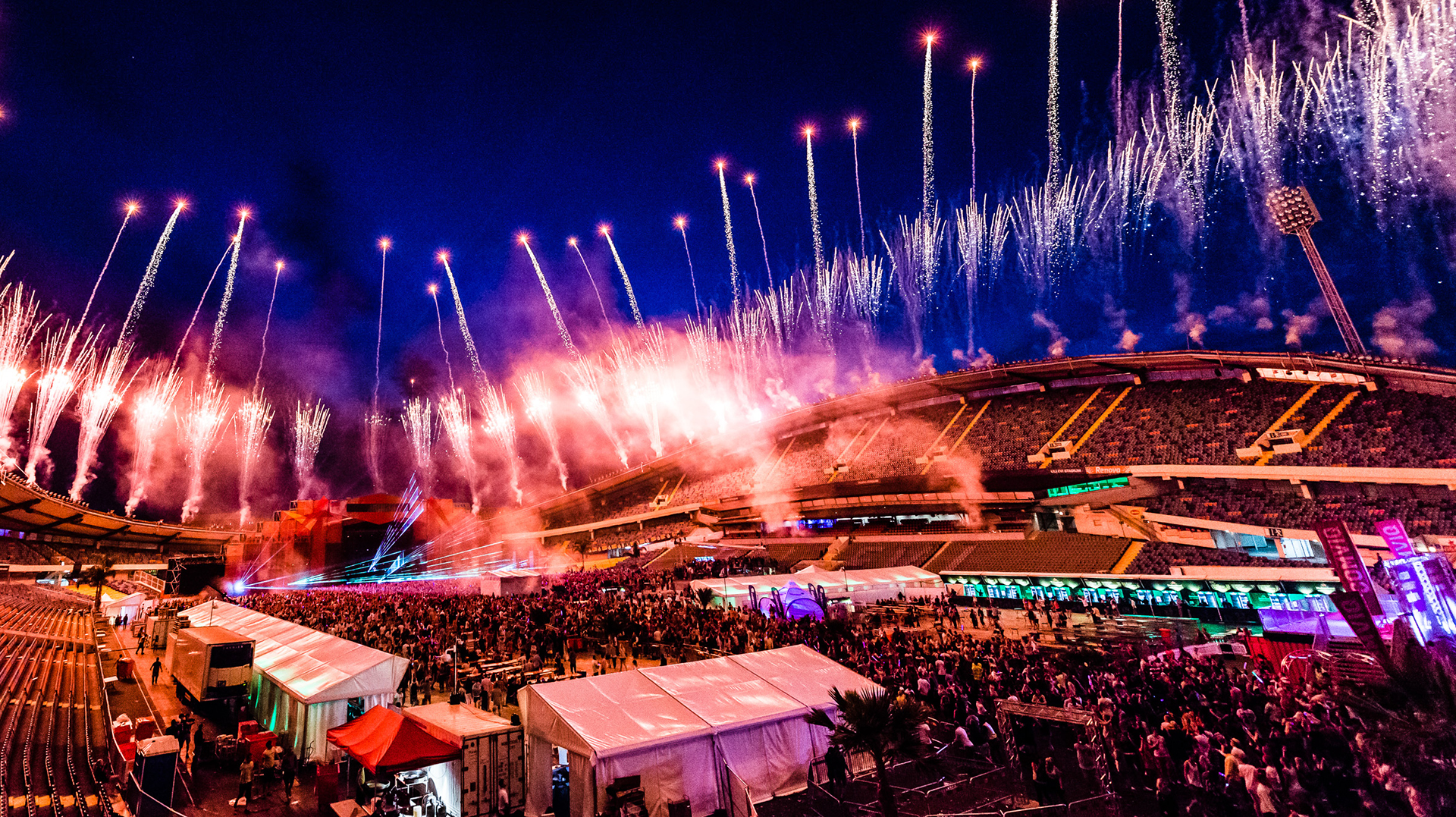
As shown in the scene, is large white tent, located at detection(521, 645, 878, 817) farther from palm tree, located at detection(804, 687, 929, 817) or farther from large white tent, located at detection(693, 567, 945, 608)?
large white tent, located at detection(693, 567, 945, 608)

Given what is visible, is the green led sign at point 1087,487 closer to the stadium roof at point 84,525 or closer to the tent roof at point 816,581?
the tent roof at point 816,581

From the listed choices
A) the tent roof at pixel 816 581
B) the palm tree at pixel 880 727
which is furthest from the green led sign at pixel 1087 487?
the palm tree at pixel 880 727

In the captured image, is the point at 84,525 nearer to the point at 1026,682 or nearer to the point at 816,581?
the point at 816,581

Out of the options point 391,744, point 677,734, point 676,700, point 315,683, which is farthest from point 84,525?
point 677,734

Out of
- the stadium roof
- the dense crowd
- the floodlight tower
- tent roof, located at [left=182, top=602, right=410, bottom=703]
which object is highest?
the floodlight tower

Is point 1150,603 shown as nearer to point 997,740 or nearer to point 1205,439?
point 1205,439

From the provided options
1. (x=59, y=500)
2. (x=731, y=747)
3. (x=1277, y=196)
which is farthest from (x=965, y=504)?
(x=59, y=500)

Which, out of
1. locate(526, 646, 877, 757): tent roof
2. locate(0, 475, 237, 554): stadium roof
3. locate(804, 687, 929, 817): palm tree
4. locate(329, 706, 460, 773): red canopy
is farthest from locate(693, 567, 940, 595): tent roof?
locate(0, 475, 237, 554): stadium roof
